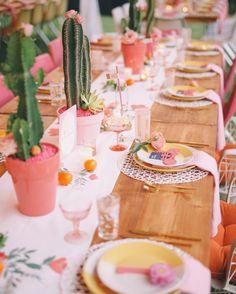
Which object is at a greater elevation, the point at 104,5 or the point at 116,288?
the point at 116,288

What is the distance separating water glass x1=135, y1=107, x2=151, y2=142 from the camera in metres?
2.02

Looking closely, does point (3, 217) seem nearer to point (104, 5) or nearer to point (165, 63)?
point (165, 63)

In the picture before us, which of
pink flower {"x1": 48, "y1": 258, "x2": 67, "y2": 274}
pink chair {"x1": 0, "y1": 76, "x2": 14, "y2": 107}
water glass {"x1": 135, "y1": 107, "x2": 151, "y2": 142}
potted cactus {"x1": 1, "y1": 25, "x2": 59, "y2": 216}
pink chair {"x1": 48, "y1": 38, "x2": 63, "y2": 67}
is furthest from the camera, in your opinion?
pink chair {"x1": 48, "y1": 38, "x2": 63, "y2": 67}

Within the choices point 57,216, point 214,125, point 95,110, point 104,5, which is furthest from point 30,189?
point 104,5

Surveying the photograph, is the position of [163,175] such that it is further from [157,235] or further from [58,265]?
[58,265]

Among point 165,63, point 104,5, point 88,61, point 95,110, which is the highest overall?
point 88,61

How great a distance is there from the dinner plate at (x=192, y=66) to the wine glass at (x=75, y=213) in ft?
7.18

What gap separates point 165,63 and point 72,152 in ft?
6.12

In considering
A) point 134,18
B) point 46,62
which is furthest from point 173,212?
point 46,62

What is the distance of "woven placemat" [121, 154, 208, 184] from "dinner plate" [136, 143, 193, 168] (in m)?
0.03

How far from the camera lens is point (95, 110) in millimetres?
2012

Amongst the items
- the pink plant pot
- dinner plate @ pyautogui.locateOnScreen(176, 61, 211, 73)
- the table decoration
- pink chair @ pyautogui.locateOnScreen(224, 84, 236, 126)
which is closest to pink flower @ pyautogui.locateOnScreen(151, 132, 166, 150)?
the pink plant pot

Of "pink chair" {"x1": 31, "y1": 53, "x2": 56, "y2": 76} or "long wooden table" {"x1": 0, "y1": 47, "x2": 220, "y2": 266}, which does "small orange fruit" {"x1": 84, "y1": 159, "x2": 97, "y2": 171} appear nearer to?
"long wooden table" {"x1": 0, "y1": 47, "x2": 220, "y2": 266}

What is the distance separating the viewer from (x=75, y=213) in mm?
1309
